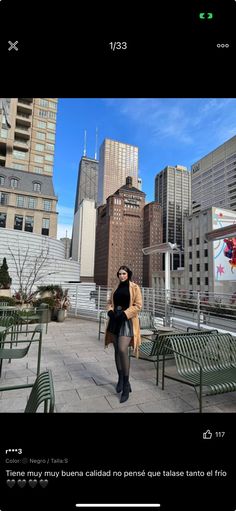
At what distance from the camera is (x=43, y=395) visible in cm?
136

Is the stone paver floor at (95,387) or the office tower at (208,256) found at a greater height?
the office tower at (208,256)

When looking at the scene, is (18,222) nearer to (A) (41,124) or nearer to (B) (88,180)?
(A) (41,124)

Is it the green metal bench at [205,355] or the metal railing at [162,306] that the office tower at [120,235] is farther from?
the green metal bench at [205,355]

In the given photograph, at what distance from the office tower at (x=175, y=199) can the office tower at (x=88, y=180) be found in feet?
234

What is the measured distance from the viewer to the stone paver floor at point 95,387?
2.80m

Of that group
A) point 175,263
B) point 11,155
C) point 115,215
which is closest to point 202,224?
point 11,155

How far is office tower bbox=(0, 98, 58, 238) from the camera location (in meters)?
33.5

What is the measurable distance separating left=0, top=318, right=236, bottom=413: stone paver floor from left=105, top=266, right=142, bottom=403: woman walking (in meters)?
0.31

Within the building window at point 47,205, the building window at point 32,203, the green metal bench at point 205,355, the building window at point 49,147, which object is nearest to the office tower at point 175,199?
the building window at point 49,147

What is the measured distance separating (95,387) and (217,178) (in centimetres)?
7630

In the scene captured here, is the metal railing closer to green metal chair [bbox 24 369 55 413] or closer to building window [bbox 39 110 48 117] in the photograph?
green metal chair [bbox 24 369 55 413]
